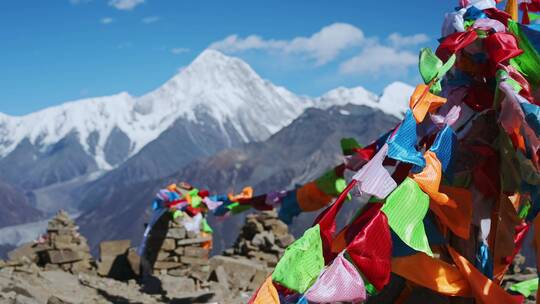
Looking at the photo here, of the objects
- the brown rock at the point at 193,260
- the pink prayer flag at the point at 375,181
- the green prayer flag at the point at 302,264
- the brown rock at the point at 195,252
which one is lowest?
the brown rock at the point at 193,260

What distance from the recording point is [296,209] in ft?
30.2

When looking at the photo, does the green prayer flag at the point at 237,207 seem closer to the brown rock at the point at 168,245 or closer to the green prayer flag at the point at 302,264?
the brown rock at the point at 168,245

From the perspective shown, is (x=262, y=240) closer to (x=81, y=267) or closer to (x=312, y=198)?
(x=81, y=267)

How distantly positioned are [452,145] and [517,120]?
598mm

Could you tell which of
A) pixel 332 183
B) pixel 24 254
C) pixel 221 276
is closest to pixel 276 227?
pixel 221 276

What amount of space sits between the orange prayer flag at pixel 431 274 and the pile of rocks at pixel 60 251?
40.6 feet

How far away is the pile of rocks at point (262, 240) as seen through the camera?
55.2 feet

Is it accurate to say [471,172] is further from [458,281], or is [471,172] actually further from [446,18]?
[446,18]

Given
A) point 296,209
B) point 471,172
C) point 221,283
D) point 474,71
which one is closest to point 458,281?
point 471,172

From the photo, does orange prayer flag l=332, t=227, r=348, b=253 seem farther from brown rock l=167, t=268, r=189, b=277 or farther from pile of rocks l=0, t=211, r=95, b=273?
pile of rocks l=0, t=211, r=95, b=273

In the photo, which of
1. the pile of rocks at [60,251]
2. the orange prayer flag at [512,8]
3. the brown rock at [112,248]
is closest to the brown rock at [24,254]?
the pile of rocks at [60,251]

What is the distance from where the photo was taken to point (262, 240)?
683 inches

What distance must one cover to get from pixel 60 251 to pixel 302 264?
12789mm

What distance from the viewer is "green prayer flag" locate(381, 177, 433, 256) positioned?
4426 millimetres
